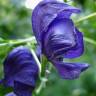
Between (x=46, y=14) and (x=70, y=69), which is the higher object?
(x=46, y=14)

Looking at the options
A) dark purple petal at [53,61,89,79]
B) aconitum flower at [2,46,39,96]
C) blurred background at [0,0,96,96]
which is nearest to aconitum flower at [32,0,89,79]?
dark purple petal at [53,61,89,79]

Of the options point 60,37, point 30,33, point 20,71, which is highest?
point 60,37

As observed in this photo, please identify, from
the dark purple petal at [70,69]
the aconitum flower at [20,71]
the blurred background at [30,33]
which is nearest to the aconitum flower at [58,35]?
the dark purple petal at [70,69]

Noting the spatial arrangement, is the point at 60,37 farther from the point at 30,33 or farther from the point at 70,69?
the point at 30,33

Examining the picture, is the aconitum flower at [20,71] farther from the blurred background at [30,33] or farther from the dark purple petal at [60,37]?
the blurred background at [30,33]

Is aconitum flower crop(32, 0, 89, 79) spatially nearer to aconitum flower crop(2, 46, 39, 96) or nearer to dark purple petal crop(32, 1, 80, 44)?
dark purple petal crop(32, 1, 80, 44)

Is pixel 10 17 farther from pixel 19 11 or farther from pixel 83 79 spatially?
pixel 83 79

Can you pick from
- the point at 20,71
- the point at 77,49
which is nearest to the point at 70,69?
the point at 77,49
